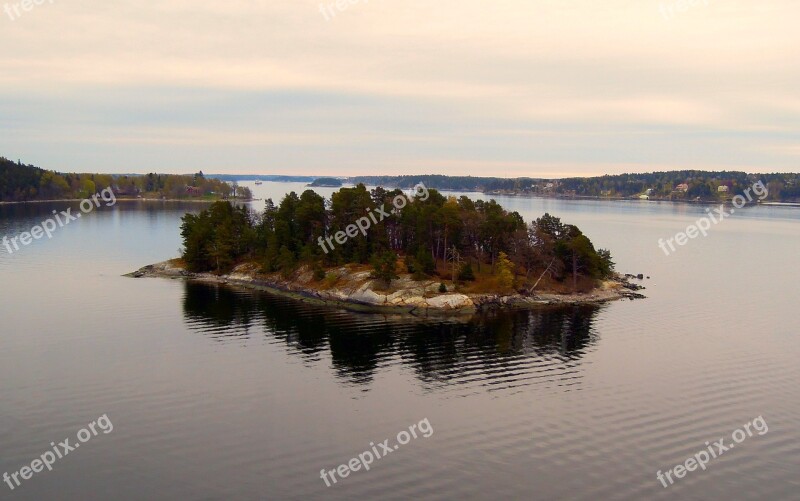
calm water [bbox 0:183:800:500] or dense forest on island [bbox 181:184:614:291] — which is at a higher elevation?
dense forest on island [bbox 181:184:614:291]

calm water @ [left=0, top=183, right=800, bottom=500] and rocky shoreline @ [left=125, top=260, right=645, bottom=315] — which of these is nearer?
calm water @ [left=0, top=183, right=800, bottom=500]

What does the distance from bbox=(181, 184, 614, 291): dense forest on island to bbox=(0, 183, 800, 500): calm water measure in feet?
37.4

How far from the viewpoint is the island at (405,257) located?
91.4 m

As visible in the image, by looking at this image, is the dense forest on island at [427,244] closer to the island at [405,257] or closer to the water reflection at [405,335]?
the island at [405,257]

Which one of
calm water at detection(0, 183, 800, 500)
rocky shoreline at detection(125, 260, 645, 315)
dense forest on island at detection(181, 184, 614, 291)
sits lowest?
calm water at detection(0, 183, 800, 500)

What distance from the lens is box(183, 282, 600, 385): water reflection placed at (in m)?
62.9

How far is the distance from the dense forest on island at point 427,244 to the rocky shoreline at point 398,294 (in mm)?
1990

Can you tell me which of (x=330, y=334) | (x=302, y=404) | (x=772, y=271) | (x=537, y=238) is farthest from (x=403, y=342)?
(x=772, y=271)

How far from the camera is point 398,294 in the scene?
88875 mm

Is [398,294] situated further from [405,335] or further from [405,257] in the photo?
[405,335]

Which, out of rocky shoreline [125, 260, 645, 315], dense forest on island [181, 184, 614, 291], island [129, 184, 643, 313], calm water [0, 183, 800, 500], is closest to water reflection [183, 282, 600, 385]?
calm water [0, 183, 800, 500]

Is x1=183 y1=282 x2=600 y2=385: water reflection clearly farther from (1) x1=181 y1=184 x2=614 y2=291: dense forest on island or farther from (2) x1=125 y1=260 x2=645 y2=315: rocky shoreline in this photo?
(1) x1=181 y1=184 x2=614 y2=291: dense forest on island

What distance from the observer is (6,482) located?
37.8 meters

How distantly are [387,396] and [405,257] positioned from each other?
49.4 meters
